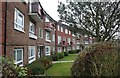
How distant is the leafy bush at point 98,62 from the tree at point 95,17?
1174cm

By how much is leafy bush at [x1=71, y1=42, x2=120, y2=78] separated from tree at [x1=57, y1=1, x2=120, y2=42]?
11.7 meters

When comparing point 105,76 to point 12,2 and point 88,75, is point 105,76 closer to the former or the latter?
point 88,75

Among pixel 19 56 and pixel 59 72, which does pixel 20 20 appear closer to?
pixel 19 56

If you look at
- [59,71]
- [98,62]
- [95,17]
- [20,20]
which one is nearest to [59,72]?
[59,71]

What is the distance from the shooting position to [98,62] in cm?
859

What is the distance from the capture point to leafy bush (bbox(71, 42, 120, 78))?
8.59 metres

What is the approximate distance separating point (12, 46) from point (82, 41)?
2422 inches

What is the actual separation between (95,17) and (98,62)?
43.1 feet

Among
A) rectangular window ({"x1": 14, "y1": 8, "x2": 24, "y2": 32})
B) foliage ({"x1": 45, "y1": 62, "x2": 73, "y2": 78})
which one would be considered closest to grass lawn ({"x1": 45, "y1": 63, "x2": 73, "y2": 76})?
foliage ({"x1": 45, "y1": 62, "x2": 73, "y2": 78})

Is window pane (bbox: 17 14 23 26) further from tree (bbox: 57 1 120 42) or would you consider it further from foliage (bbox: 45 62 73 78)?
tree (bbox: 57 1 120 42)

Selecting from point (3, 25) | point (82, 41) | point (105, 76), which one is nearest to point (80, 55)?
point (105, 76)

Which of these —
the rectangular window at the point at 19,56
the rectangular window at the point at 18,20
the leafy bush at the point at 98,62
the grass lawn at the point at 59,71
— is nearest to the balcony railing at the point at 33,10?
the rectangular window at the point at 18,20

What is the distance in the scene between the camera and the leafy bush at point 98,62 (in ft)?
28.2

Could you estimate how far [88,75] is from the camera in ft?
28.7
